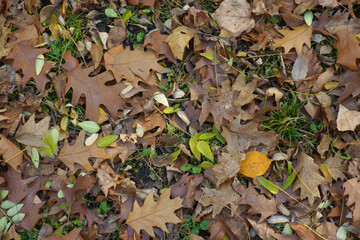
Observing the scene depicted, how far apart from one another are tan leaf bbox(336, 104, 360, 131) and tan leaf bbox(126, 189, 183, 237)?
45.5 inches

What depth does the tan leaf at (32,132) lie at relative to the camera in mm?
2154

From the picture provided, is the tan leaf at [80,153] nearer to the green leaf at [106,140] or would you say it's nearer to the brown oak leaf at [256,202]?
the green leaf at [106,140]

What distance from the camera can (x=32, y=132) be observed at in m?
2.18

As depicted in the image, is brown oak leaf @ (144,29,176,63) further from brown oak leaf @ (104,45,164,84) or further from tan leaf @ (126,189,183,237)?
tan leaf @ (126,189,183,237)

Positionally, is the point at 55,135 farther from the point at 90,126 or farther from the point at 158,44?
the point at 158,44

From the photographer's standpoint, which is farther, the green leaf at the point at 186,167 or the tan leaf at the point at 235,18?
the tan leaf at the point at 235,18

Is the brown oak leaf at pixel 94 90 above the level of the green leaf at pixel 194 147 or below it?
above

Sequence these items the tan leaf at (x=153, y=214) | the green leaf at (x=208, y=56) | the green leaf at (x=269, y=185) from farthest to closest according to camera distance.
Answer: the green leaf at (x=208, y=56)
the green leaf at (x=269, y=185)
the tan leaf at (x=153, y=214)

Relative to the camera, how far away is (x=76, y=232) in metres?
2.10

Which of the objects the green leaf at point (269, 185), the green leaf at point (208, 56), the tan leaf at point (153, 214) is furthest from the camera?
the green leaf at point (208, 56)

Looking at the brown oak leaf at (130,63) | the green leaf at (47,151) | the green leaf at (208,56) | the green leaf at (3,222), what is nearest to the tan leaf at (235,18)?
the green leaf at (208,56)

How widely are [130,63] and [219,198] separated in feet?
3.49

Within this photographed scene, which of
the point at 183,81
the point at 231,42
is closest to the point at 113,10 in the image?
the point at 183,81

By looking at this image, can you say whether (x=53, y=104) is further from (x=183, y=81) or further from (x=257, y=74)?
(x=257, y=74)
